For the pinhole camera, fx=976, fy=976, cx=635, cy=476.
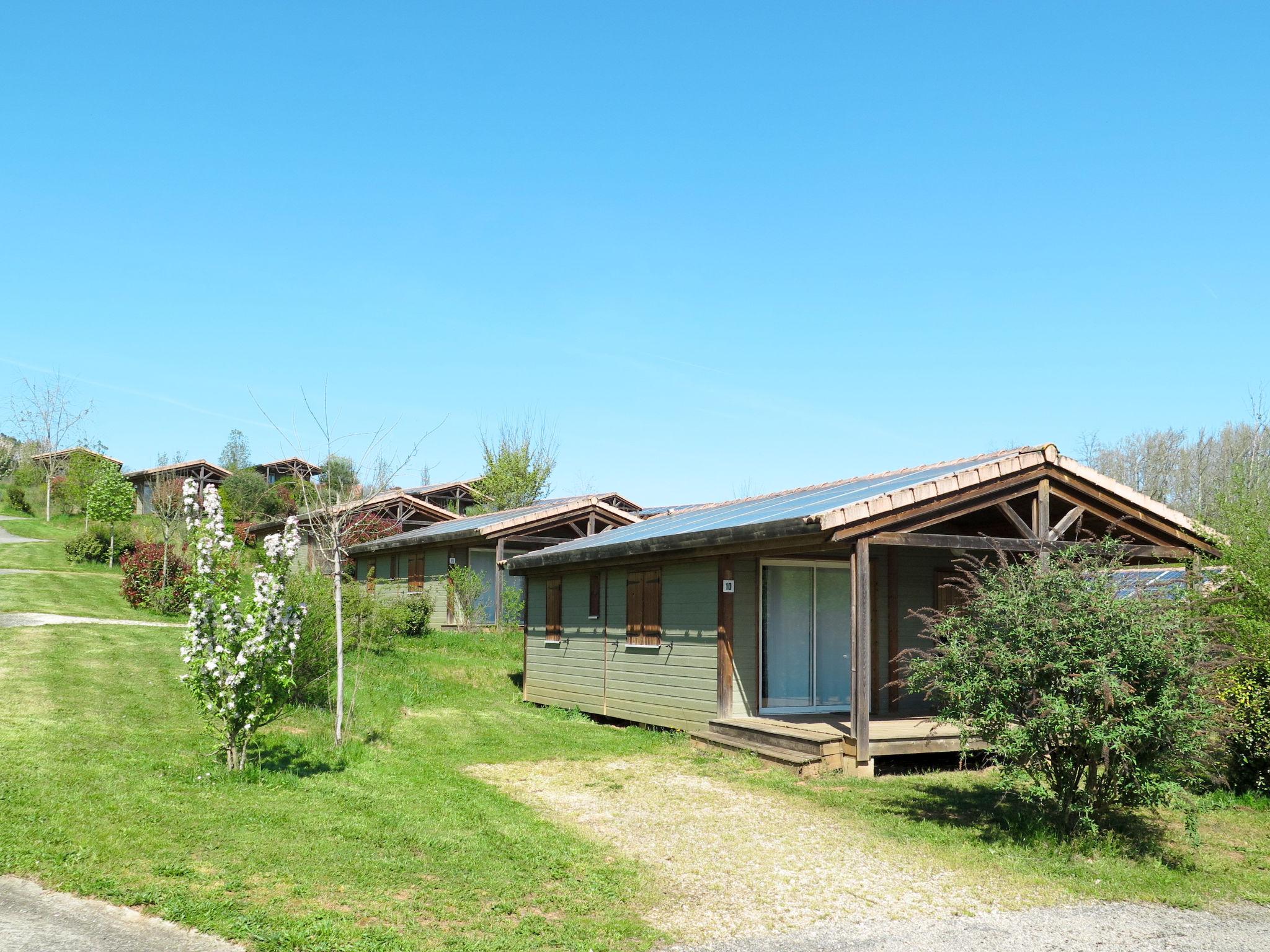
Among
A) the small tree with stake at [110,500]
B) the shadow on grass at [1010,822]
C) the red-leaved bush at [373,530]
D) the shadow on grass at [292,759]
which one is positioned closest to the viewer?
the shadow on grass at [1010,822]

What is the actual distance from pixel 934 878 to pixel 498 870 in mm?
3062

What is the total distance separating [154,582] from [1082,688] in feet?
73.6

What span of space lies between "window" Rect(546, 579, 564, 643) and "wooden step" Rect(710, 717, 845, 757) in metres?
5.23

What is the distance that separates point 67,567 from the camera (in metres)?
29.7

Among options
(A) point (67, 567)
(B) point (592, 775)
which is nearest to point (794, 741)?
(B) point (592, 775)

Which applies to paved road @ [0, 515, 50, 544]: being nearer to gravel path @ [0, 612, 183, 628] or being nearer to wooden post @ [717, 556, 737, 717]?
gravel path @ [0, 612, 183, 628]

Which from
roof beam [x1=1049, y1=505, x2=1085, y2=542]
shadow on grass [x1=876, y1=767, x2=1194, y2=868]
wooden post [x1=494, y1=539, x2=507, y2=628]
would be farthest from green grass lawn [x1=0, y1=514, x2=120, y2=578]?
roof beam [x1=1049, y1=505, x2=1085, y2=542]

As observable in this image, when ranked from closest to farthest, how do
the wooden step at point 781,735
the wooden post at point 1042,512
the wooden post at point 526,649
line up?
the wooden step at point 781,735 < the wooden post at point 1042,512 < the wooden post at point 526,649

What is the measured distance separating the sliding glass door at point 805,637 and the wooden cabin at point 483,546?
9552 mm

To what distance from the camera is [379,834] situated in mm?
7555

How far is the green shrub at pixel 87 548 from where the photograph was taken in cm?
3073

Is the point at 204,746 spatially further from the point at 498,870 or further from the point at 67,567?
the point at 67,567

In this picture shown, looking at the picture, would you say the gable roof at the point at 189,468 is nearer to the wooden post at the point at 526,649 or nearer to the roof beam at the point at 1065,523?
the wooden post at the point at 526,649

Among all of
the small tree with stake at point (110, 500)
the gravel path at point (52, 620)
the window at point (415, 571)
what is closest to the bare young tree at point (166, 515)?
the small tree with stake at point (110, 500)
